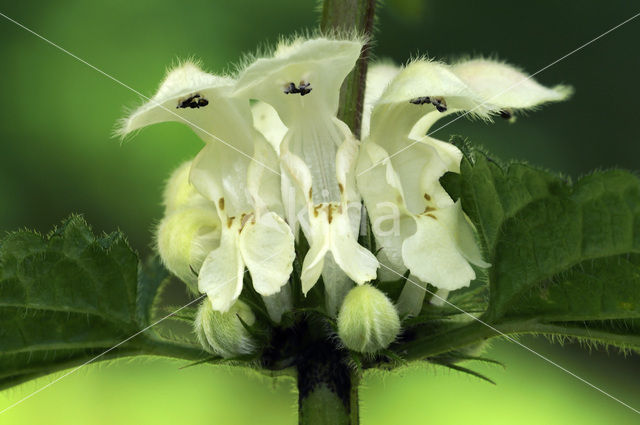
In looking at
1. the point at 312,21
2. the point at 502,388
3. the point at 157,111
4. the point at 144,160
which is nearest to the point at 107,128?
the point at 144,160

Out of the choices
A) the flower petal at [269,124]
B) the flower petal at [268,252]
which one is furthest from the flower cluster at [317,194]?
the flower petal at [269,124]

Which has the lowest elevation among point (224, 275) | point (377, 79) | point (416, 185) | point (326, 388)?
point (326, 388)

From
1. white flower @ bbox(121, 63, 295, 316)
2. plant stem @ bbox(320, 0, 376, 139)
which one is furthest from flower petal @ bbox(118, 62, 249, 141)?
plant stem @ bbox(320, 0, 376, 139)

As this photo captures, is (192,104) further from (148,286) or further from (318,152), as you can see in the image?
(148,286)

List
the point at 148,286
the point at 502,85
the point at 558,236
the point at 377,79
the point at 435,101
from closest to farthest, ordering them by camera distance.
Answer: the point at 558,236 → the point at 435,101 → the point at 502,85 → the point at 148,286 → the point at 377,79

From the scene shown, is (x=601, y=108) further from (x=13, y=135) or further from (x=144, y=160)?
(x=13, y=135)

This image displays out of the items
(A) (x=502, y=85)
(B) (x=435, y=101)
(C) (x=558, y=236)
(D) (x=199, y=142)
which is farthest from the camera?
(D) (x=199, y=142)

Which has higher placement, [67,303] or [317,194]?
[317,194]

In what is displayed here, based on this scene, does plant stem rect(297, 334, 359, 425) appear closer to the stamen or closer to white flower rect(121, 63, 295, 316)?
white flower rect(121, 63, 295, 316)

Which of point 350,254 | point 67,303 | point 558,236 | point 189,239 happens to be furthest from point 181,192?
point 558,236
